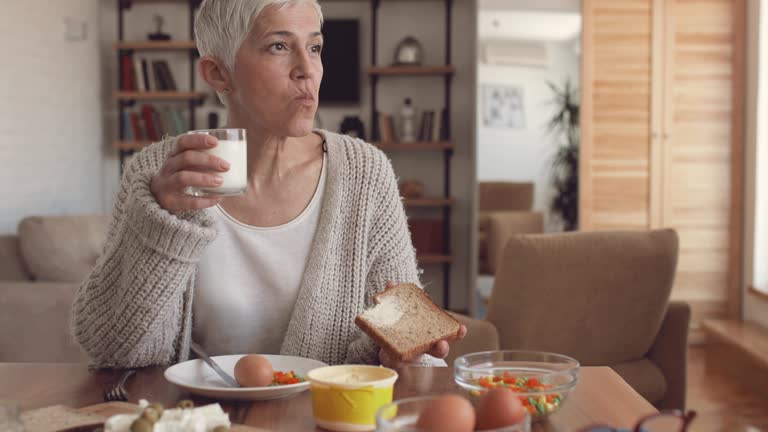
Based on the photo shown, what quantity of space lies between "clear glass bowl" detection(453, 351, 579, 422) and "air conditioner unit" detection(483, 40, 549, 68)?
459 cm

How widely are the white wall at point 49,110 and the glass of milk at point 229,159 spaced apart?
345 centimetres

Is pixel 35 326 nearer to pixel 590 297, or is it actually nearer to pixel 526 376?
pixel 590 297

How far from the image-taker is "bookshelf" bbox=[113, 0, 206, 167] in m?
5.73

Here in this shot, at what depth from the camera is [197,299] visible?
165cm

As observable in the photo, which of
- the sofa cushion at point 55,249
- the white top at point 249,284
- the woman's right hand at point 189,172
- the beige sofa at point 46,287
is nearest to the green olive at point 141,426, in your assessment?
the woman's right hand at point 189,172

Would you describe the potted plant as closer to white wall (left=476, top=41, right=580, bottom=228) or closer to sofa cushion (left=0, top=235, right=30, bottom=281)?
white wall (left=476, top=41, right=580, bottom=228)

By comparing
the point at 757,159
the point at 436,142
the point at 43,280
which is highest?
the point at 436,142

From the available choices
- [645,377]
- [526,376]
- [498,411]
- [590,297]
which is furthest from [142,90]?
[498,411]

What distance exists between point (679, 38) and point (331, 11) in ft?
7.65

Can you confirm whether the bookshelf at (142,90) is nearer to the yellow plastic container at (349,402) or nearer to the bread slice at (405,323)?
the bread slice at (405,323)

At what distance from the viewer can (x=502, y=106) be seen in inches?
222

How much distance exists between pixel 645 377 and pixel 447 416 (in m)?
2.07

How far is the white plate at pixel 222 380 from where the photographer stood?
1136 mm

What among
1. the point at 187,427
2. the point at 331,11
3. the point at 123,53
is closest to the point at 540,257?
the point at 187,427
